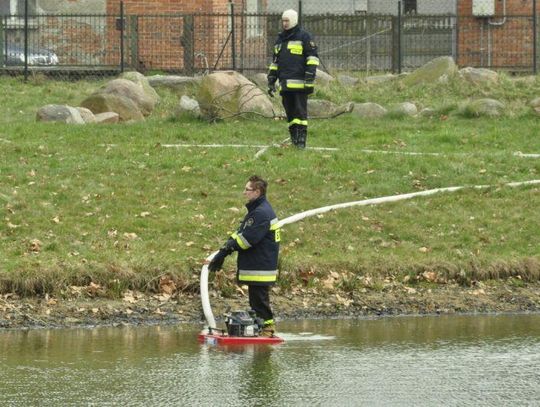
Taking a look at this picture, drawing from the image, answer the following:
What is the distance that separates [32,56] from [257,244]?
63.2 ft

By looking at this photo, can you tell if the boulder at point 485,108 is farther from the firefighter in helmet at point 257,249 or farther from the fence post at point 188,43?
the firefighter in helmet at point 257,249

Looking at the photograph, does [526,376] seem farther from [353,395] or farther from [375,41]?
[375,41]

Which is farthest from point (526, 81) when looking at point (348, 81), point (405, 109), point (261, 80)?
point (261, 80)

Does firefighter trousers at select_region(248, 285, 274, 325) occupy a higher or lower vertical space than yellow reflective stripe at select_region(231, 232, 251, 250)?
lower

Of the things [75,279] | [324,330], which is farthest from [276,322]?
[75,279]

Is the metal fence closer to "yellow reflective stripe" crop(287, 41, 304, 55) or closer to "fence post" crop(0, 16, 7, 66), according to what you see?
"fence post" crop(0, 16, 7, 66)

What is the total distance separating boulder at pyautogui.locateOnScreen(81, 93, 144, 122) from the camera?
24.4 metres

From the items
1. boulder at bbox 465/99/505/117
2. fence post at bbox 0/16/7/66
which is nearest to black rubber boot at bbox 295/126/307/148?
boulder at bbox 465/99/505/117

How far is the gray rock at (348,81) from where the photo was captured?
28.1 m

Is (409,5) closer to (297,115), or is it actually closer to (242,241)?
(297,115)

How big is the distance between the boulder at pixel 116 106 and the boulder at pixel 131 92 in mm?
200

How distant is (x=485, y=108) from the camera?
974 inches

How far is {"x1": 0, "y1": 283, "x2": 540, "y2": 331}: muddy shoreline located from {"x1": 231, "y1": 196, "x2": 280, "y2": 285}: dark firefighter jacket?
4.34 ft

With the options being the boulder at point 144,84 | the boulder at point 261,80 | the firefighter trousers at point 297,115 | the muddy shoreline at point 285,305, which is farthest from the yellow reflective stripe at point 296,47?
the boulder at point 261,80
